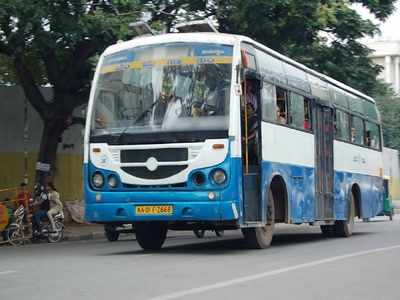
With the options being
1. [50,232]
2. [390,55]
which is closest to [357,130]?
[50,232]

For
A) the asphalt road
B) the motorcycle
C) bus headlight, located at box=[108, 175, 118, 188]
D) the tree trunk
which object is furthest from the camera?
the tree trunk

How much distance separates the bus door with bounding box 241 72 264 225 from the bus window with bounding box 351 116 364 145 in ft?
21.1

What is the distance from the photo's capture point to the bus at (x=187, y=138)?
1166 cm

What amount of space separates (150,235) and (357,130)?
7.43 m

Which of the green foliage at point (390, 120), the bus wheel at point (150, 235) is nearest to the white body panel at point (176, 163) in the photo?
the bus wheel at point (150, 235)

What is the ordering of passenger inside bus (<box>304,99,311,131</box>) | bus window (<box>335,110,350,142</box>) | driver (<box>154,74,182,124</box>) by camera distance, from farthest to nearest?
bus window (<box>335,110,350,142</box>)
passenger inside bus (<box>304,99,311,131</box>)
driver (<box>154,74,182,124</box>)

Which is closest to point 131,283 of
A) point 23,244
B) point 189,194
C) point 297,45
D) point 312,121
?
point 189,194

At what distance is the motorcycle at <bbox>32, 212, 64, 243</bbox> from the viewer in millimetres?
17938

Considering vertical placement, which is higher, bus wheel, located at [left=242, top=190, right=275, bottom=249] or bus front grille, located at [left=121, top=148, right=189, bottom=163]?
bus front grille, located at [left=121, top=148, right=189, bottom=163]

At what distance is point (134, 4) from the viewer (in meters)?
17.2

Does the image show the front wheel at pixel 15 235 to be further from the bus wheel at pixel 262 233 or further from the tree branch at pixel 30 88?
the bus wheel at pixel 262 233

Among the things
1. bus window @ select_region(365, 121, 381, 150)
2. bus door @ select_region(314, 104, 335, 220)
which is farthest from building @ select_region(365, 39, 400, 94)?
bus door @ select_region(314, 104, 335, 220)

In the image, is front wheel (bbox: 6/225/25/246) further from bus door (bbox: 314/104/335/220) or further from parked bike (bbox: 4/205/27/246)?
bus door (bbox: 314/104/335/220)

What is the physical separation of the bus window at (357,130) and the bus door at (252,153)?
644 centimetres
